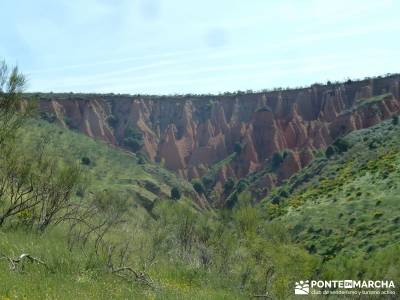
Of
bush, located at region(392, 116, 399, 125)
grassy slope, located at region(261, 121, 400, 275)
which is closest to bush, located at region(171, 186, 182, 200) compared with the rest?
grassy slope, located at region(261, 121, 400, 275)

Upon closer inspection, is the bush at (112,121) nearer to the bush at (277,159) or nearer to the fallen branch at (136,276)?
the bush at (277,159)

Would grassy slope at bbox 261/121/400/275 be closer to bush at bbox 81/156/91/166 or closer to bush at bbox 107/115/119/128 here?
bush at bbox 81/156/91/166

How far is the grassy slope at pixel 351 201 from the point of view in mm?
47469

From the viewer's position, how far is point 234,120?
458ft

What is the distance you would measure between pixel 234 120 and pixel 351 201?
8209 cm

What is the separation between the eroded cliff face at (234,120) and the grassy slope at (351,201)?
21743 millimetres

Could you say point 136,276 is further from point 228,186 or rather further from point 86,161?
point 228,186

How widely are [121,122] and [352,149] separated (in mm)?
77379

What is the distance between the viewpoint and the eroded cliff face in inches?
4572

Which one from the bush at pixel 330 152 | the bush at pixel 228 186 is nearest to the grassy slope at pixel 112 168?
the bush at pixel 228 186

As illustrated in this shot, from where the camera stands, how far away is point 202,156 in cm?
13362

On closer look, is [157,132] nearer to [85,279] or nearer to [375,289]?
[375,289]

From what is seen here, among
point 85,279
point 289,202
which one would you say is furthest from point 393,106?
point 85,279

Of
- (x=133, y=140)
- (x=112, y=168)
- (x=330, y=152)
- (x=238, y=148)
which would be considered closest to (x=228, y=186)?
(x=238, y=148)
